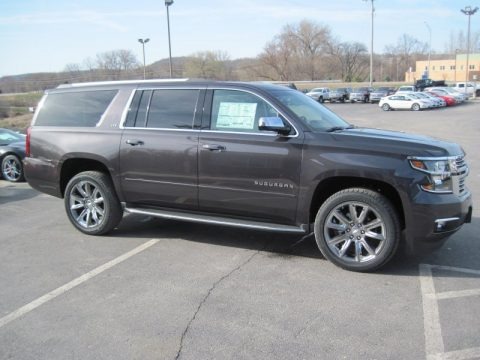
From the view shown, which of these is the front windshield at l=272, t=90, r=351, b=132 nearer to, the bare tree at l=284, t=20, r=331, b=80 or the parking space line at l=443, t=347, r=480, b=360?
the parking space line at l=443, t=347, r=480, b=360

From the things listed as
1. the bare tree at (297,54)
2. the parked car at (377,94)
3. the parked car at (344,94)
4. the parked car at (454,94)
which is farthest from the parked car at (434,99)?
the bare tree at (297,54)

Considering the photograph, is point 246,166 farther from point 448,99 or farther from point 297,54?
point 297,54

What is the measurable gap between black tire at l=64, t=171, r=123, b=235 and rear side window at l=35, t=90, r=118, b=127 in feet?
2.27


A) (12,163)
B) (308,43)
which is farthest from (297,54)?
(12,163)

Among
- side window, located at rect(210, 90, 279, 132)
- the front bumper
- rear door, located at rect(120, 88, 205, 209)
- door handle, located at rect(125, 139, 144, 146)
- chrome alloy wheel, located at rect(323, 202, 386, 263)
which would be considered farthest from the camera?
door handle, located at rect(125, 139, 144, 146)

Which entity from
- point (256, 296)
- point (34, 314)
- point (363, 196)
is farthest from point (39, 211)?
point (363, 196)

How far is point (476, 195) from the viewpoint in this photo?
8062 mm

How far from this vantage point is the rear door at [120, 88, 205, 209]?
5406mm

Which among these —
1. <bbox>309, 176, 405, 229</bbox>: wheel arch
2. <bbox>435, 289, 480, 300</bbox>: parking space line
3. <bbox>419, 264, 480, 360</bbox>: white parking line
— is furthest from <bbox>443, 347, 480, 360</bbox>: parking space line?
<bbox>309, 176, 405, 229</bbox>: wheel arch

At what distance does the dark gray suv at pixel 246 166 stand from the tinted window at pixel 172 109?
0.6 inches

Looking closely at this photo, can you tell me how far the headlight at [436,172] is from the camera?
14.6ft

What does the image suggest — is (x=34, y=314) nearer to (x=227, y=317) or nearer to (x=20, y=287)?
(x=20, y=287)

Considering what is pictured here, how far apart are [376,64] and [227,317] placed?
468ft

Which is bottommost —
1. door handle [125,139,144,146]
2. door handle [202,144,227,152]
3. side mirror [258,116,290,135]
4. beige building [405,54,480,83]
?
door handle [202,144,227,152]
